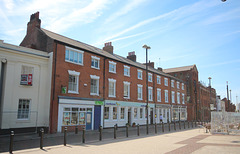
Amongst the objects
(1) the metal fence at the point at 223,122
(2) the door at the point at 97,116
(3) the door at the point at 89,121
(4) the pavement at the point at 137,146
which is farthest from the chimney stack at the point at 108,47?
(4) the pavement at the point at 137,146

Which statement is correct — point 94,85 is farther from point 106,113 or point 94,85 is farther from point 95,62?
point 106,113

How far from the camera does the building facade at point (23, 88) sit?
1627cm

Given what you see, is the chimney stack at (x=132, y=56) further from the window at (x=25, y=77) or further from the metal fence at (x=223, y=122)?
the window at (x=25, y=77)

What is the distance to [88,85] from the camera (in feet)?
71.1

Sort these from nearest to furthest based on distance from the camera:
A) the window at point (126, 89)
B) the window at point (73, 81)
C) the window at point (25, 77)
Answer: the window at point (25, 77)
the window at point (73, 81)
the window at point (126, 89)

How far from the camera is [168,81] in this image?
130 feet

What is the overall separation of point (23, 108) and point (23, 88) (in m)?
1.72

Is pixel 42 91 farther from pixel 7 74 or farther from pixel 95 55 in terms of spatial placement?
pixel 95 55

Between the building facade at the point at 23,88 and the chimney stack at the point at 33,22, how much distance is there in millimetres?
4214

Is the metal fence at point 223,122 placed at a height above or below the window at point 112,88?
below

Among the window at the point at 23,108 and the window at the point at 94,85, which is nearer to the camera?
the window at the point at 23,108

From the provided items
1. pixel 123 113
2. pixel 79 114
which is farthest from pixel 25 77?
pixel 123 113

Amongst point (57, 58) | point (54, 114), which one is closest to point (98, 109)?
point (54, 114)

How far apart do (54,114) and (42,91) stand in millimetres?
2552
